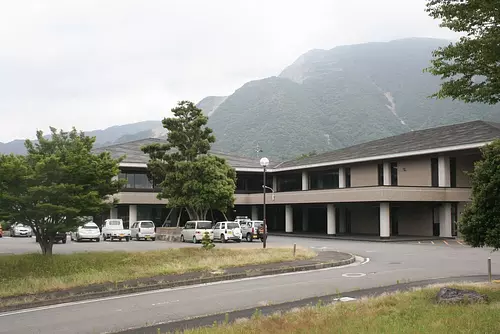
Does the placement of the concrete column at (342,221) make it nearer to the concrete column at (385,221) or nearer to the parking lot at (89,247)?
the concrete column at (385,221)

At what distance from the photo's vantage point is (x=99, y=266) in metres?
19.1

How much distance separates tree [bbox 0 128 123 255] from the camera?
59.5ft

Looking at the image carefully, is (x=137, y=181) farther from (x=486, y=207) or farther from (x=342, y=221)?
(x=486, y=207)

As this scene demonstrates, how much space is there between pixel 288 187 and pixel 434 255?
3507 cm

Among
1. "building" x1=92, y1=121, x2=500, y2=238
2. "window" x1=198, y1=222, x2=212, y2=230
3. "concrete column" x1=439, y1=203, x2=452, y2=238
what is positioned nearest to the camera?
"window" x1=198, y1=222, x2=212, y2=230

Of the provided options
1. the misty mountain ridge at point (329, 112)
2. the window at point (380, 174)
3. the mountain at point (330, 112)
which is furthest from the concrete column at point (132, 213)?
the mountain at point (330, 112)

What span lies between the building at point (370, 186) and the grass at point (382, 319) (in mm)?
28305

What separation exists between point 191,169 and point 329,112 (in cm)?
11851

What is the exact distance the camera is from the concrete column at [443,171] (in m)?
40.1

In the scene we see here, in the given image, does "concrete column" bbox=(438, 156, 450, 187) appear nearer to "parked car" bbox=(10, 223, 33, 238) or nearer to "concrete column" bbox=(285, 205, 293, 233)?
"concrete column" bbox=(285, 205, 293, 233)

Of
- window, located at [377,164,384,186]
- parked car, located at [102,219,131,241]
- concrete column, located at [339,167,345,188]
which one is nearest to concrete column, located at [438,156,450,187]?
window, located at [377,164,384,186]

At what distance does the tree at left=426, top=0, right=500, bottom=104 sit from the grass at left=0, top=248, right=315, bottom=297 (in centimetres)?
1110

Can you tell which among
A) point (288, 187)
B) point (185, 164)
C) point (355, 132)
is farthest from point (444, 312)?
point (355, 132)

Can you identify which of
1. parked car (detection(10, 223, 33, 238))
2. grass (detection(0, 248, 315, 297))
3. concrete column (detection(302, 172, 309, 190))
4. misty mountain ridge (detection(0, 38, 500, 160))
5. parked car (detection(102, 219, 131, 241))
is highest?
misty mountain ridge (detection(0, 38, 500, 160))
